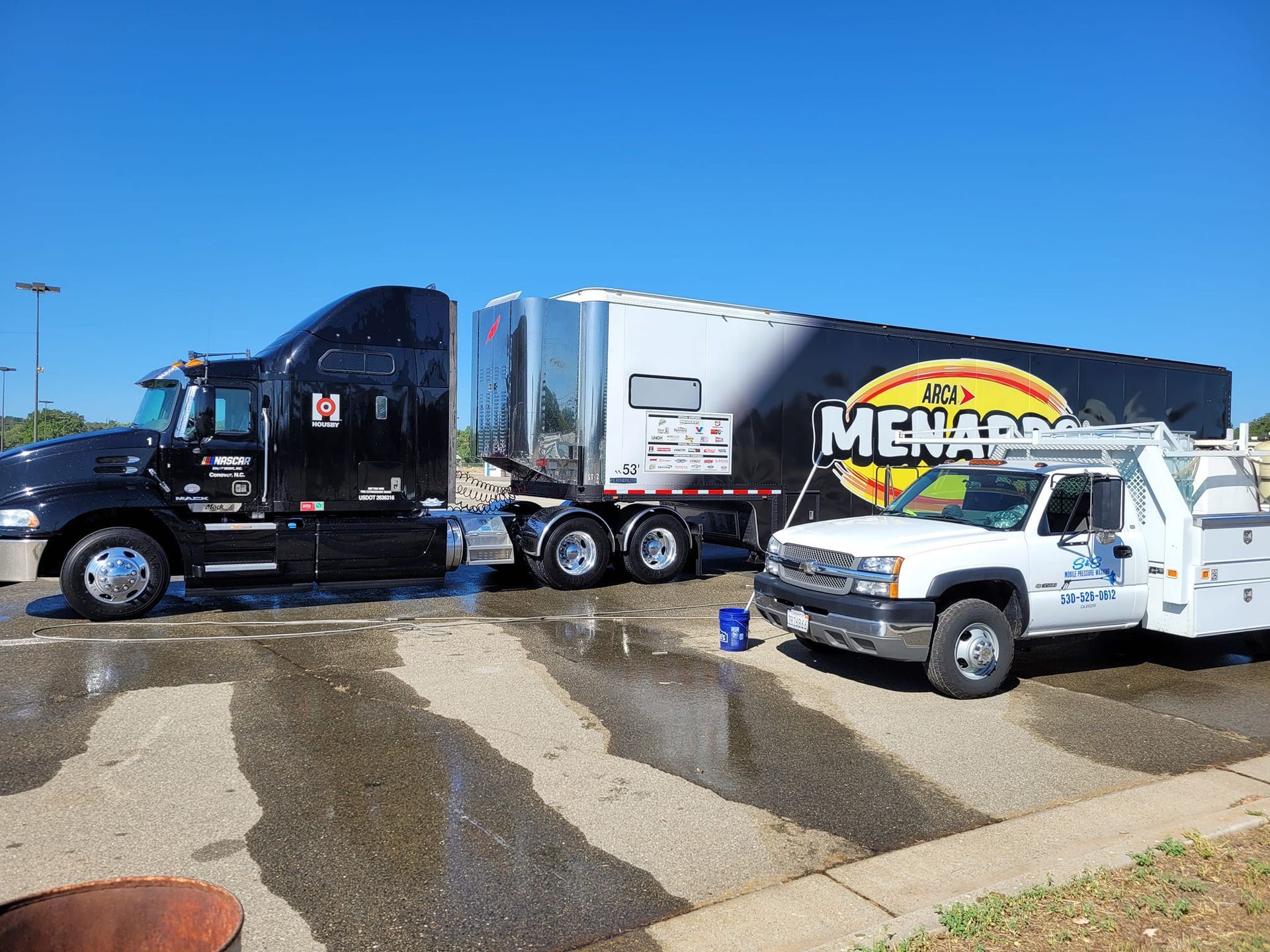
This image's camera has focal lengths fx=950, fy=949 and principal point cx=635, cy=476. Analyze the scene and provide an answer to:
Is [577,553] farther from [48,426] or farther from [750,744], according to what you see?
[48,426]

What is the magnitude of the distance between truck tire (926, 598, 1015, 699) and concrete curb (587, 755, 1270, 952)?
1.81 metres

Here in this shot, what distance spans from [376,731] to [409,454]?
560cm

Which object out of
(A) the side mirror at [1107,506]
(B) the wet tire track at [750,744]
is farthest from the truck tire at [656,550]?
(A) the side mirror at [1107,506]

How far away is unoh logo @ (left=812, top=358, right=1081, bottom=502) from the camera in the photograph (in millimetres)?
14312

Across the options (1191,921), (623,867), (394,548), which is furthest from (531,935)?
(394,548)

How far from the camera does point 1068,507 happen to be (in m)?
7.85

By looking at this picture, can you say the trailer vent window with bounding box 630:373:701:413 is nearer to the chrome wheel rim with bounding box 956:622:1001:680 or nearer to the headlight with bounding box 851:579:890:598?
the headlight with bounding box 851:579:890:598

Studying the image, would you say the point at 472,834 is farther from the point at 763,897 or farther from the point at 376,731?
the point at 376,731

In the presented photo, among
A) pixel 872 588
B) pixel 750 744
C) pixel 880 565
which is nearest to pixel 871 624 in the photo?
pixel 872 588

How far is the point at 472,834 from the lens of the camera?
4.60 m

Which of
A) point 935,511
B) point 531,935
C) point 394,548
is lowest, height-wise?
point 531,935

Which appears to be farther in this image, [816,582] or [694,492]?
[694,492]

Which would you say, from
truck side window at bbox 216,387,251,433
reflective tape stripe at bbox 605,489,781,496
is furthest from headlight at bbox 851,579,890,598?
truck side window at bbox 216,387,251,433

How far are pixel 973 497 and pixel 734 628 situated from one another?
7.96ft
